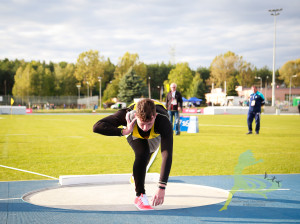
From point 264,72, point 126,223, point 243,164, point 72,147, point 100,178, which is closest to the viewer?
point 126,223

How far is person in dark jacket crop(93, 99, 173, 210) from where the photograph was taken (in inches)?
146

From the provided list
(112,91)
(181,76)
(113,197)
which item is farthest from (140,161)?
(181,76)

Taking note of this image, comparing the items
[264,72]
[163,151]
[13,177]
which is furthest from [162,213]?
[264,72]

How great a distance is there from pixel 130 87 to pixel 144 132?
250 ft

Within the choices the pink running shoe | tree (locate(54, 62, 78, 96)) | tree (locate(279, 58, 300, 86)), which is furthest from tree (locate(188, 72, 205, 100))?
the pink running shoe

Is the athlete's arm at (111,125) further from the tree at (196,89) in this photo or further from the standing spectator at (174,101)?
the tree at (196,89)

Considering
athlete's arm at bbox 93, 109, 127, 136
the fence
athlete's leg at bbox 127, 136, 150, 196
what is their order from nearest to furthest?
athlete's arm at bbox 93, 109, 127, 136, athlete's leg at bbox 127, 136, 150, 196, the fence

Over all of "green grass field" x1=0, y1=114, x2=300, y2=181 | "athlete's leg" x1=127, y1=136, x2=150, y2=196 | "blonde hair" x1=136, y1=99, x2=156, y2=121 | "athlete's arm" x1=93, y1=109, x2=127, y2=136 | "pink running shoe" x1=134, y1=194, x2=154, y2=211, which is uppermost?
"blonde hair" x1=136, y1=99, x2=156, y2=121

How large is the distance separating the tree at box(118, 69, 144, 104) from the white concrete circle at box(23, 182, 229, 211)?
242 ft

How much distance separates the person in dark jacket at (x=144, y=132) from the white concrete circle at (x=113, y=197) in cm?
48

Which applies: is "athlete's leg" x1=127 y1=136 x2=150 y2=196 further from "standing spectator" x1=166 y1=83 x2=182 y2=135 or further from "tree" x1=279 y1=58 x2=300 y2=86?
Result: "tree" x1=279 y1=58 x2=300 y2=86

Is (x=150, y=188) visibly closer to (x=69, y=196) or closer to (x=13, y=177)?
(x=69, y=196)

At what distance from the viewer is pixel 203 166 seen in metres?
8.06

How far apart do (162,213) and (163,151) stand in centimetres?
89
